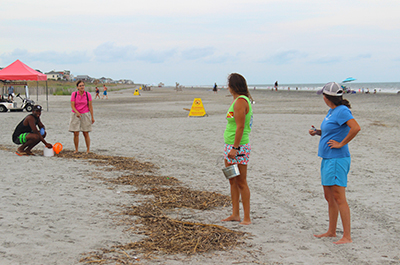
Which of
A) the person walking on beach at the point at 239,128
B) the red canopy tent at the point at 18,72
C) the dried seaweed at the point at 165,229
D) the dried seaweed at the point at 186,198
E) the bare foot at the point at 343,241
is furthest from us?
the red canopy tent at the point at 18,72

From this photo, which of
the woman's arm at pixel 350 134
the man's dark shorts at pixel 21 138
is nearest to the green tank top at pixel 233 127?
the woman's arm at pixel 350 134

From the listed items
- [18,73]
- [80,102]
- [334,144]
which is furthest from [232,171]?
[18,73]

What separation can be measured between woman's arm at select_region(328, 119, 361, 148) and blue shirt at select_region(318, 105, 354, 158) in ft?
0.16

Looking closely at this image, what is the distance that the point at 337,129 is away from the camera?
387 centimetres

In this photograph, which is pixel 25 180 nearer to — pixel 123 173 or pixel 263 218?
pixel 123 173

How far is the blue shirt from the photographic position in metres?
3.79

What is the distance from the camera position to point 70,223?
170 inches

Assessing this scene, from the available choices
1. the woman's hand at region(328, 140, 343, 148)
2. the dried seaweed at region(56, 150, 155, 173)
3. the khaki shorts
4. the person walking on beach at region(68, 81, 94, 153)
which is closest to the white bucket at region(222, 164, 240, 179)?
the woman's hand at region(328, 140, 343, 148)

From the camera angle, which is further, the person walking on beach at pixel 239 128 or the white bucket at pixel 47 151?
the white bucket at pixel 47 151

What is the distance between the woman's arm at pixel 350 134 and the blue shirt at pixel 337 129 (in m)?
0.05

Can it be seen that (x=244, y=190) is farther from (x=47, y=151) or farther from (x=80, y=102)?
(x=47, y=151)

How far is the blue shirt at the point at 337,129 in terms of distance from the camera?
149 inches

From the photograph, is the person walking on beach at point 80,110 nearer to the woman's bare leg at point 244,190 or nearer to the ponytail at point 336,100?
the woman's bare leg at point 244,190

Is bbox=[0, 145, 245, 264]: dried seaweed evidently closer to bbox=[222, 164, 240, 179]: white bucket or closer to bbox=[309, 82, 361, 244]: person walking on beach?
bbox=[222, 164, 240, 179]: white bucket
